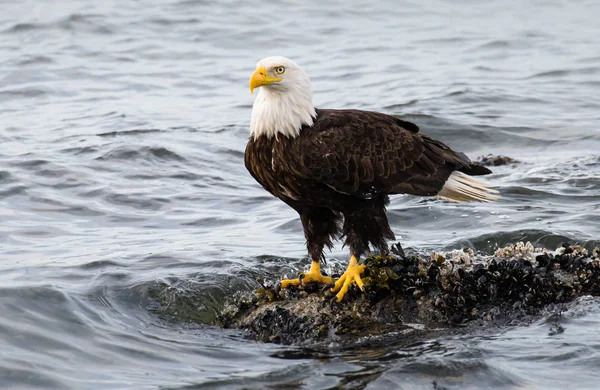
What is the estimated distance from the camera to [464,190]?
718 centimetres

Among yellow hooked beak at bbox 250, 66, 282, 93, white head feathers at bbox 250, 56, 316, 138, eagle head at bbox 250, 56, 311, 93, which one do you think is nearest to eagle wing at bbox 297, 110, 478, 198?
white head feathers at bbox 250, 56, 316, 138

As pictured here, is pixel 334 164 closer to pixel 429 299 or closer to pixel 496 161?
pixel 429 299

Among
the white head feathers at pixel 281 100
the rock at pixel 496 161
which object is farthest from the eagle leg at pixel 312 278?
the rock at pixel 496 161

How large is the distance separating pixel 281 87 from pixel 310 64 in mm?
11070

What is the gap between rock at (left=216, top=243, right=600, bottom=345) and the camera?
242 inches

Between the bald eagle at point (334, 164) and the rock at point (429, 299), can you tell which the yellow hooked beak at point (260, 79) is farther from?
the rock at point (429, 299)

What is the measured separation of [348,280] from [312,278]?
0.43m

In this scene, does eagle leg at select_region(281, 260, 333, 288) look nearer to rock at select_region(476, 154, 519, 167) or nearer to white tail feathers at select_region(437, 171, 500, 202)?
white tail feathers at select_region(437, 171, 500, 202)

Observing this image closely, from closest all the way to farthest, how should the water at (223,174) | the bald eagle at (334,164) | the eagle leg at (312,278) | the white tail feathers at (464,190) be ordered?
the water at (223,174)
the bald eagle at (334,164)
the eagle leg at (312,278)
the white tail feathers at (464,190)

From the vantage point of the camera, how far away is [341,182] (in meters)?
6.53

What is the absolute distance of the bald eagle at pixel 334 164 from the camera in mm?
6465

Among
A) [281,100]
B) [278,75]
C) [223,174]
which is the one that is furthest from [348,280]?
[223,174]

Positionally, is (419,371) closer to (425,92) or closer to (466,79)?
(425,92)

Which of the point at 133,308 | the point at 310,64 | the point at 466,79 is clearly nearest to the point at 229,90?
the point at 310,64
